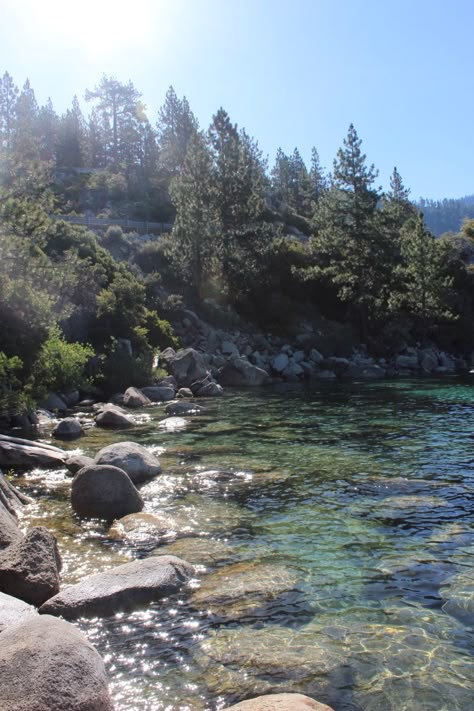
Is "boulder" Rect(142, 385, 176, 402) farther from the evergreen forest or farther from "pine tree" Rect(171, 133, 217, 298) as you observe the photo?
"pine tree" Rect(171, 133, 217, 298)

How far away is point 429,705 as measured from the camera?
4.93m

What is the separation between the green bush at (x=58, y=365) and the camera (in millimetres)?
21391

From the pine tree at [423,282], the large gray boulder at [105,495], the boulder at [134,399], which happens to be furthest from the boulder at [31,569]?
the pine tree at [423,282]

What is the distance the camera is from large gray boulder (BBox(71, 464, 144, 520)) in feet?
33.8

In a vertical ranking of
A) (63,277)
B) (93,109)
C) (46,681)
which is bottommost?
(46,681)

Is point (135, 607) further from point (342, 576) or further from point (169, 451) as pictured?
point (169, 451)

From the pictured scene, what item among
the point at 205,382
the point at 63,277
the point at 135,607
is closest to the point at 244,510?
the point at 135,607

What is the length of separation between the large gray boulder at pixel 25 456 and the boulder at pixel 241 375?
2028cm

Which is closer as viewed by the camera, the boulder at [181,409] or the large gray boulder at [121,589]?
the large gray boulder at [121,589]

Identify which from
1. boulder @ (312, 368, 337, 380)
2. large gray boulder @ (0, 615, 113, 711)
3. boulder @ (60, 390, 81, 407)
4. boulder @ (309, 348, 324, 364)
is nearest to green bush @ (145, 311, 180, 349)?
boulder @ (312, 368, 337, 380)

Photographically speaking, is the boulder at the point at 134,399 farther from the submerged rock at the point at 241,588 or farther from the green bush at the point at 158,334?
the submerged rock at the point at 241,588

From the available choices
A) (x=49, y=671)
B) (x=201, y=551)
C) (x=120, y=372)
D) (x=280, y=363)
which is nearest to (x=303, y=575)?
(x=201, y=551)

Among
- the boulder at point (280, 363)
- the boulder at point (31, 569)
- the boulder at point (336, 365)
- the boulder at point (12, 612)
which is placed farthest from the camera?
the boulder at point (336, 365)

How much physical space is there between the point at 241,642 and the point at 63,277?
19.0m
